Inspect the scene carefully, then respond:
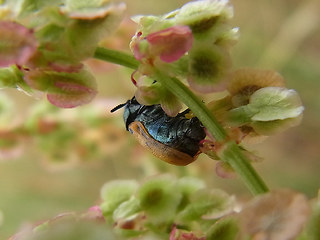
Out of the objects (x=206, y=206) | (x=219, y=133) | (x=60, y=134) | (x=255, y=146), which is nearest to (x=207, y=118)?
(x=219, y=133)

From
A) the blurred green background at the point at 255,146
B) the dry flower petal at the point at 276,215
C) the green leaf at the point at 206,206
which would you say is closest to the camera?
the dry flower petal at the point at 276,215

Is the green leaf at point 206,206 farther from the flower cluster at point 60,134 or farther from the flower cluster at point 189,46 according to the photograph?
the flower cluster at point 60,134

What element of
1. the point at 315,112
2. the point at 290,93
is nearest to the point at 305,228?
the point at 290,93

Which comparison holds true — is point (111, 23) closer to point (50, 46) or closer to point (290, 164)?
point (50, 46)

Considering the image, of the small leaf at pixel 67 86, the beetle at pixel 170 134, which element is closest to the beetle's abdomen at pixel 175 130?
the beetle at pixel 170 134

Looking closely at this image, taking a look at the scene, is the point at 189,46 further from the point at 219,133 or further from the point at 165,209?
the point at 165,209

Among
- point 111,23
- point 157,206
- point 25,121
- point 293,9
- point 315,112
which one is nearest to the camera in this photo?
point 111,23
